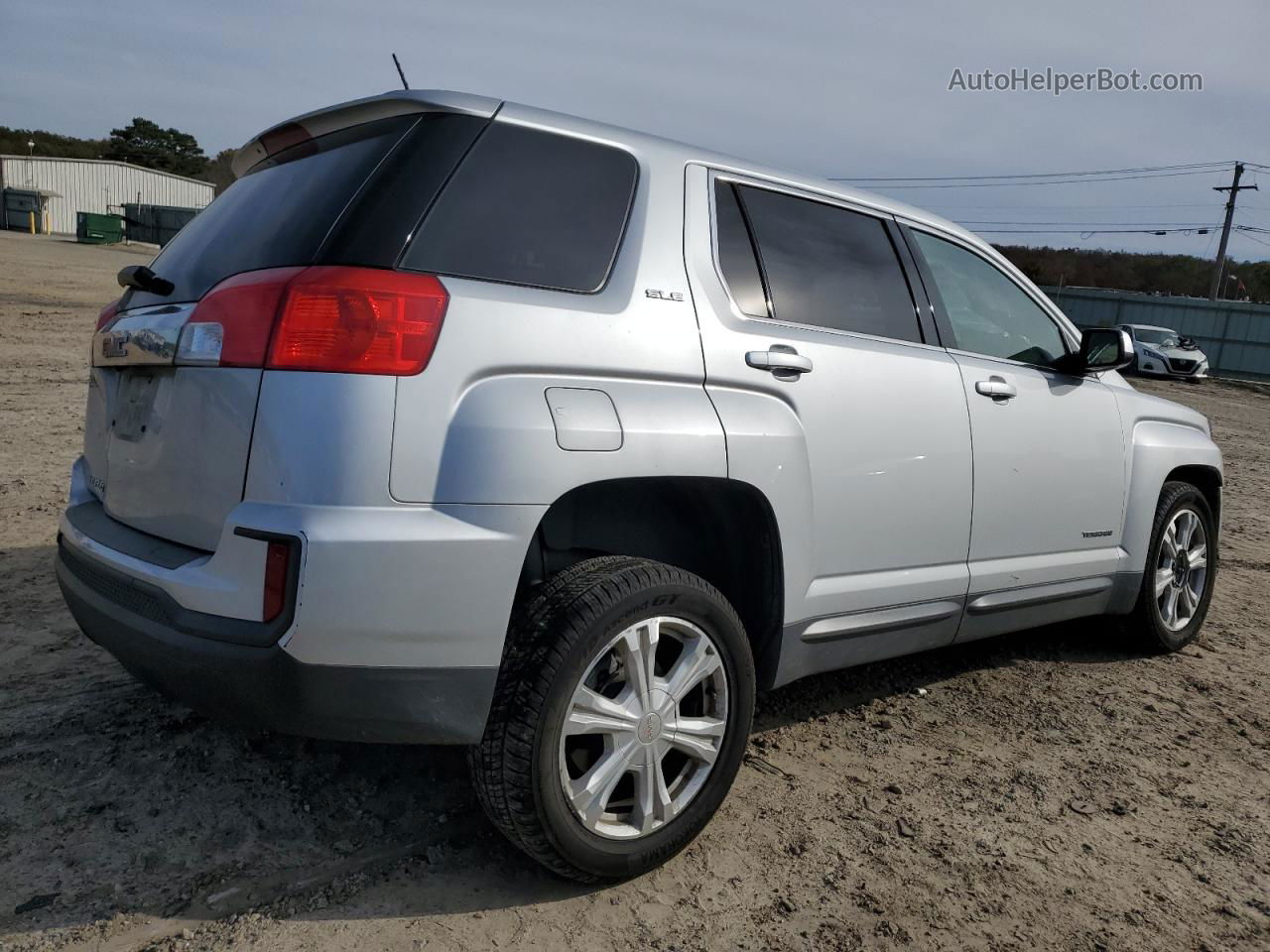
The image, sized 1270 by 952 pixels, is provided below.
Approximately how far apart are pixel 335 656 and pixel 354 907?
2.24ft

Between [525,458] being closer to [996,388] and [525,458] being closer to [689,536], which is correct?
[689,536]

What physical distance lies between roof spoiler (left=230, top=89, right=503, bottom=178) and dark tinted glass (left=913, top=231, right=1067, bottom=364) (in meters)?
1.87

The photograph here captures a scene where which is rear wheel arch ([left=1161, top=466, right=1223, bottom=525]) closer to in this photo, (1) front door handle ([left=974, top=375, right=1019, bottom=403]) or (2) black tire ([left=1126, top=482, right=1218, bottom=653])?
(2) black tire ([left=1126, top=482, right=1218, bottom=653])

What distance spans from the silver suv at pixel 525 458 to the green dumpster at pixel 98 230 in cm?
5099

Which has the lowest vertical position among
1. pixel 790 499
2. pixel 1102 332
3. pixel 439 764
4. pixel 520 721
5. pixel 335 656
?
pixel 439 764

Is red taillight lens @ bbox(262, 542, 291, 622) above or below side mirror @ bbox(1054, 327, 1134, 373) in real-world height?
below

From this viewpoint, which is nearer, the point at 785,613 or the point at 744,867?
Answer: the point at 744,867

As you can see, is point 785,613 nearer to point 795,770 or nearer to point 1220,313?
point 795,770

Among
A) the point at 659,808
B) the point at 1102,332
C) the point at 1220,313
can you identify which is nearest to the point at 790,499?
the point at 659,808

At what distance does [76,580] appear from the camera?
2.60 meters

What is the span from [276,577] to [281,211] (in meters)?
0.96

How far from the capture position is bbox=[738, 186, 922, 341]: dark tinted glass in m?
3.00

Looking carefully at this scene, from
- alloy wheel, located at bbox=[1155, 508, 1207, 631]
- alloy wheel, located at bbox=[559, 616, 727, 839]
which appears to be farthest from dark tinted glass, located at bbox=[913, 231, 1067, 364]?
alloy wheel, located at bbox=[559, 616, 727, 839]

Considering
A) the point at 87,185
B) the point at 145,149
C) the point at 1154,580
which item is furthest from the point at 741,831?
the point at 145,149
